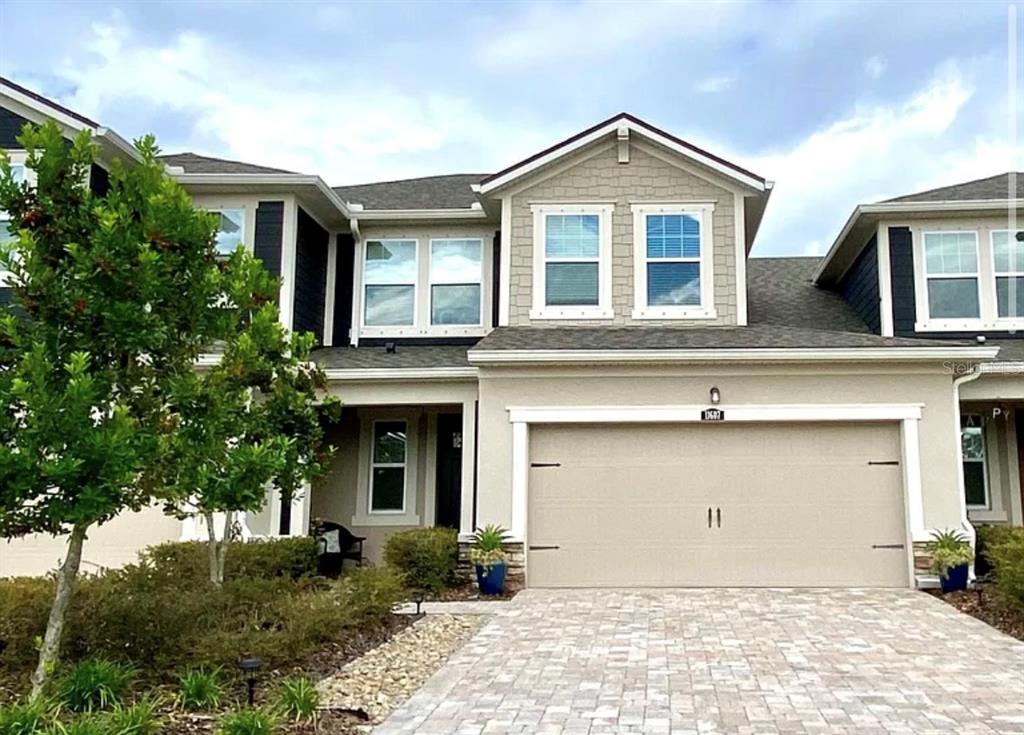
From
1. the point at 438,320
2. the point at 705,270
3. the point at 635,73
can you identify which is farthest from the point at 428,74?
the point at 705,270

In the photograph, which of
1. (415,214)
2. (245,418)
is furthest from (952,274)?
(245,418)

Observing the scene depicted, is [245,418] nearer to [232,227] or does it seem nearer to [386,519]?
[386,519]

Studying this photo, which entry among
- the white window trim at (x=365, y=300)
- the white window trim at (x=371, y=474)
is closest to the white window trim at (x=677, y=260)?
the white window trim at (x=365, y=300)

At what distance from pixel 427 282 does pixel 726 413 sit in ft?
18.5

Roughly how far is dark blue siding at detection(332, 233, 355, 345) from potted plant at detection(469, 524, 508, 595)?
4.93m

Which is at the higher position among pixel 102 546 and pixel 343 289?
pixel 343 289

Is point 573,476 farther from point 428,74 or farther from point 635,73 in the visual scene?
point 428,74

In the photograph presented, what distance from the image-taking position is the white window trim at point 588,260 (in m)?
13.6

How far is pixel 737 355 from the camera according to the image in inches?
463

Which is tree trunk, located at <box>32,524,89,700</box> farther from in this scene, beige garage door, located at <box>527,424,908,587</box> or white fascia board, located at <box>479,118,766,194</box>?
white fascia board, located at <box>479,118,766,194</box>

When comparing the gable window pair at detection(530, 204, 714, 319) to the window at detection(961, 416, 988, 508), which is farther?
the window at detection(961, 416, 988, 508)

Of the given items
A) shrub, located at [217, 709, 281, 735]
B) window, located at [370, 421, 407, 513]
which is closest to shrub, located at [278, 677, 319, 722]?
shrub, located at [217, 709, 281, 735]

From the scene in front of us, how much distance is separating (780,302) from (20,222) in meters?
13.1

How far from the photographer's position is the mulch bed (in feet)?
29.0
